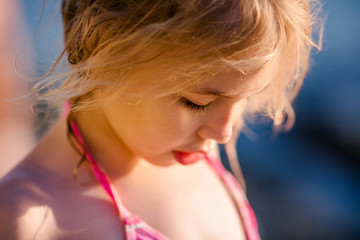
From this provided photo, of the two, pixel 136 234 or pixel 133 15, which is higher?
pixel 133 15

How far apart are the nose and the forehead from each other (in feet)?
0.14

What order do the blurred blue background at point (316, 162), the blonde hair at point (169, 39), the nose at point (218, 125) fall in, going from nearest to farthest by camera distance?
the blonde hair at point (169, 39)
the nose at point (218, 125)
the blurred blue background at point (316, 162)

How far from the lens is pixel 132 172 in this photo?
77 cm

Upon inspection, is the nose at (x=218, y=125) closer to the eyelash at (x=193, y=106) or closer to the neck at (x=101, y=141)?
the eyelash at (x=193, y=106)

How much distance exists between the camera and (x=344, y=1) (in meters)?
→ 2.65

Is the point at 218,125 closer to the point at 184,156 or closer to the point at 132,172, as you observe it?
the point at 184,156

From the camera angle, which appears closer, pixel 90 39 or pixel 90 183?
pixel 90 39

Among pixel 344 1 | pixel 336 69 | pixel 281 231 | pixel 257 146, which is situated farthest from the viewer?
pixel 344 1

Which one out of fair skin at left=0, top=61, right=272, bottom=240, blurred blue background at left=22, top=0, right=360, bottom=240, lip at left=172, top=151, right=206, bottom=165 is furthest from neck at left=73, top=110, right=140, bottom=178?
blurred blue background at left=22, top=0, right=360, bottom=240

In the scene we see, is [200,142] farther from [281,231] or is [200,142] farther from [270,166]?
[270,166]

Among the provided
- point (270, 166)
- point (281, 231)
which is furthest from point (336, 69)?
point (281, 231)

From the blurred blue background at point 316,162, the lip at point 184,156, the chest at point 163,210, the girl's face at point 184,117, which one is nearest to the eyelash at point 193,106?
the girl's face at point 184,117

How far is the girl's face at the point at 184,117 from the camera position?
599 mm

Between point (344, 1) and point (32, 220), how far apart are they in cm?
263
